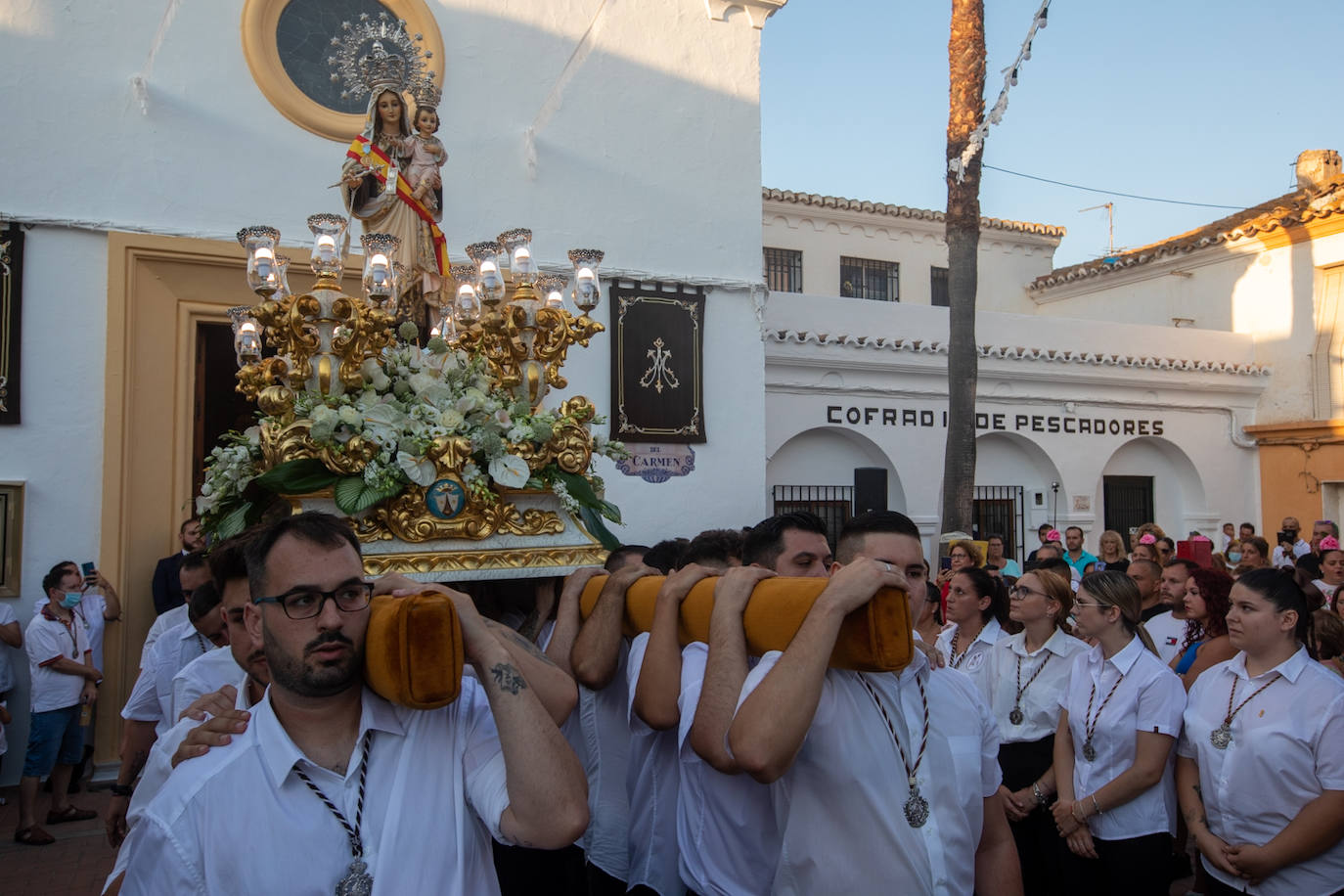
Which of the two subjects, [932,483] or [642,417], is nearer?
[642,417]

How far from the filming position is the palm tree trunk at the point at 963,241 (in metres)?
11.0

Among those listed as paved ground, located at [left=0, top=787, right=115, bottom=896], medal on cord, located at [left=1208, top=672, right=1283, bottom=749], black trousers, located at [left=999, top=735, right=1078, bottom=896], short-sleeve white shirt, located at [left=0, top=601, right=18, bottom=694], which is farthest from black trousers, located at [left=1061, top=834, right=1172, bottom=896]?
short-sleeve white shirt, located at [left=0, top=601, right=18, bottom=694]

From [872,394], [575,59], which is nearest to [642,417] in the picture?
[575,59]

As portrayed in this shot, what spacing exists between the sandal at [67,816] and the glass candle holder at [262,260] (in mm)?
4846

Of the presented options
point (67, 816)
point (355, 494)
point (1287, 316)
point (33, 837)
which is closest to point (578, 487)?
point (355, 494)

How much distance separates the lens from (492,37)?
928 cm

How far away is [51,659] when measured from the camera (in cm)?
679

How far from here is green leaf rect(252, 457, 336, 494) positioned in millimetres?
3381

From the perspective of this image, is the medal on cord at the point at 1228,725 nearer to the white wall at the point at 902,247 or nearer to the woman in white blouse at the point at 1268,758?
the woman in white blouse at the point at 1268,758

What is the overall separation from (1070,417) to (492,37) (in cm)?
941

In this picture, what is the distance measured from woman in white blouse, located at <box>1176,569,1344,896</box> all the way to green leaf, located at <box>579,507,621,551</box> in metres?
2.24

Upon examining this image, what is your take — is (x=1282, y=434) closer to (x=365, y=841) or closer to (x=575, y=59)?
(x=575, y=59)

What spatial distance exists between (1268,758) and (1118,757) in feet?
1.91

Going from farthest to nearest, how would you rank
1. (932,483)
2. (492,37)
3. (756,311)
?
(932,483) → (756,311) → (492,37)
